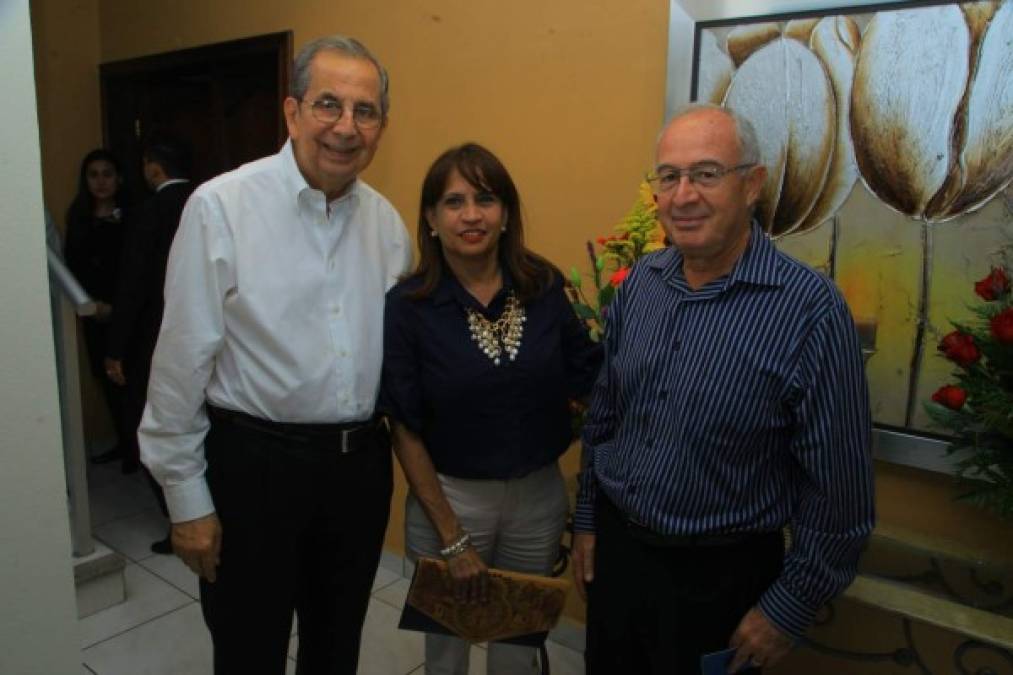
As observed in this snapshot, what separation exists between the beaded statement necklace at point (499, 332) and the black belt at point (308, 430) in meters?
0.29

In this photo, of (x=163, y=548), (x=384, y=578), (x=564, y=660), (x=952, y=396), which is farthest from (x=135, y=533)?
(x=952, y=396)

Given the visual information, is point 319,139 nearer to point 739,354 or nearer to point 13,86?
point 13,86

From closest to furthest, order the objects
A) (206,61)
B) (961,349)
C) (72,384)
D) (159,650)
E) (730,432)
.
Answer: (730,432) → (961,349) → (159,650) → (72,384) → (206,61)

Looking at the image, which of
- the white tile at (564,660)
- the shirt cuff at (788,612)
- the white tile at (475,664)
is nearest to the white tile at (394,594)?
the white tile at (475,664)

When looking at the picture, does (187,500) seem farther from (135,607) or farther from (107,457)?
(107,457)

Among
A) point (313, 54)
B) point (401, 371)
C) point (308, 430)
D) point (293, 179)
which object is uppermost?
point (313, 54)

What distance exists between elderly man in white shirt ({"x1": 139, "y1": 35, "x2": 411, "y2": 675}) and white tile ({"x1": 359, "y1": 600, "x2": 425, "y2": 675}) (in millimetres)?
883

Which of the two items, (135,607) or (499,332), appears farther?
(135,607)

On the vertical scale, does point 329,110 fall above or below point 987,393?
above

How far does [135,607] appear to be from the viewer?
8.40 feet

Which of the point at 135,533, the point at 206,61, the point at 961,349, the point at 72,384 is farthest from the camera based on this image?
the point at 206,61

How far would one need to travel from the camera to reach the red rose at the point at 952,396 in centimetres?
144

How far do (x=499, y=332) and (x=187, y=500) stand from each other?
670mm

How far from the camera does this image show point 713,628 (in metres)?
1.23
